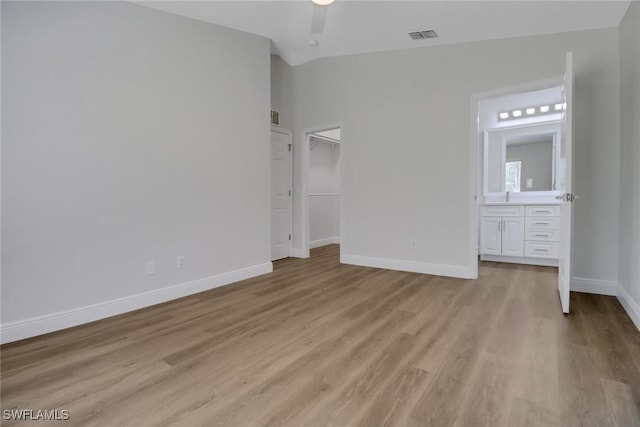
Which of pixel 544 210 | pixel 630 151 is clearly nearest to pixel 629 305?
pixel 630 151

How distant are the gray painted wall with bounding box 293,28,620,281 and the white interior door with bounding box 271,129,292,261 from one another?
7.8 inches

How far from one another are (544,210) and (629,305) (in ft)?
6.76

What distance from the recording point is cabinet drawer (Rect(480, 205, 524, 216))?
4.52 meters

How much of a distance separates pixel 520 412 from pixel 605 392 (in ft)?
1.74

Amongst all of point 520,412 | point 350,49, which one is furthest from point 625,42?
point 520,412

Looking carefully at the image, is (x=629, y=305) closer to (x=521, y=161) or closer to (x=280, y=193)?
(x=521, y=161)

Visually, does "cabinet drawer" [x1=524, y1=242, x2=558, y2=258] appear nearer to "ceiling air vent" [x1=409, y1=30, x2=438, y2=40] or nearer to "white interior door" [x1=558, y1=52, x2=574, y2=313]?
"white interior door" [x1=558, y1=52, x2=574, y2=313]

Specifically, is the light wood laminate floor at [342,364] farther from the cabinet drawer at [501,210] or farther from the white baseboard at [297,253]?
the white baseboard at [297,253]

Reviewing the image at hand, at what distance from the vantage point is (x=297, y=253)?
16.9 ft

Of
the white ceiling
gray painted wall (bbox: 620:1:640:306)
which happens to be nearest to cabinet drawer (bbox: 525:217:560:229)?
gray painted wall (bbox: 620:1:640:306)

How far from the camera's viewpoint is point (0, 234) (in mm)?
2123

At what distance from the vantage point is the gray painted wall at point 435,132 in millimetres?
3059

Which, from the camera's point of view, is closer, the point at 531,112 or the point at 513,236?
the point at 513,236

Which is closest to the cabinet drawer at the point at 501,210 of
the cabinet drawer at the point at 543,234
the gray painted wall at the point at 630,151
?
the cabinet drawer at the point at 543,234
